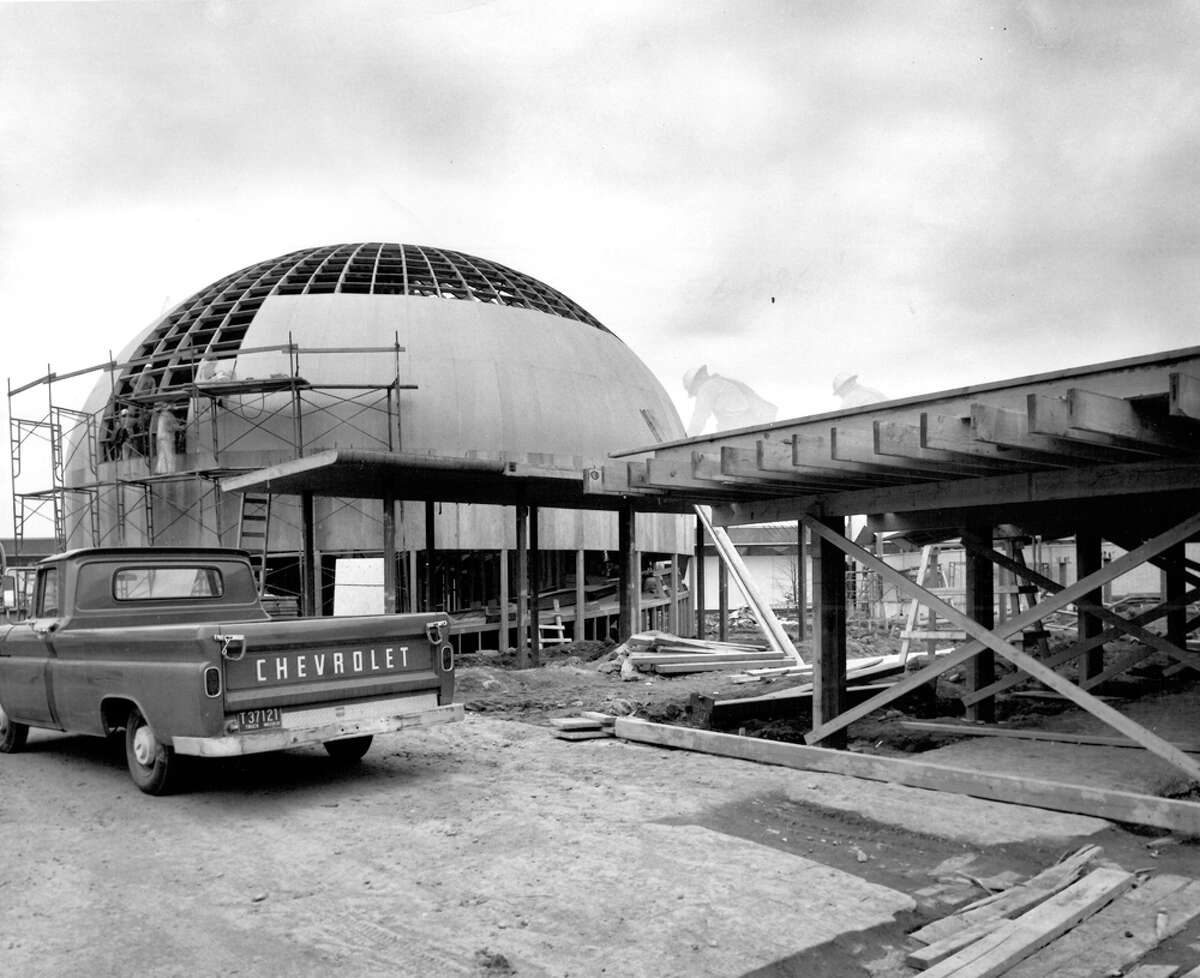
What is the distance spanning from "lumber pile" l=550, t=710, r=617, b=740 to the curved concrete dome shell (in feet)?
41.1

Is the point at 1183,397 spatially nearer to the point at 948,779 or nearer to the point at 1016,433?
the point at 1016,433

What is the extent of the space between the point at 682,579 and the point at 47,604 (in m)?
29.1

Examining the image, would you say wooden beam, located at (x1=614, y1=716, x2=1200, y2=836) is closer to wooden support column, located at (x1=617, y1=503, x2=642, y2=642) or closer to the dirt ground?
the dirt ground

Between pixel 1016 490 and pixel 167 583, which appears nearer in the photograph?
pixel 1016 490

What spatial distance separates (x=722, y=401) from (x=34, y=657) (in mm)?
82209

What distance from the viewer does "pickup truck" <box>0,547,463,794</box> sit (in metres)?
6.98

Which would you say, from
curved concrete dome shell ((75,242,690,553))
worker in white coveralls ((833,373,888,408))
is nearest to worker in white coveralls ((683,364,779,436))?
worker in white coveralls ((833,373,888,408))

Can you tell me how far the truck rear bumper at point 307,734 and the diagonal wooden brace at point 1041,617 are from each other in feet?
12.0

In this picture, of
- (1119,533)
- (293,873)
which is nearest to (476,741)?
(293,873)

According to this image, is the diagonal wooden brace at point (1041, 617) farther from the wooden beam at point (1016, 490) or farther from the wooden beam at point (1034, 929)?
the wooden beam at point (1034, 929)

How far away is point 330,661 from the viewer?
7.61 m

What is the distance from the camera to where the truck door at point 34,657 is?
8609 mm

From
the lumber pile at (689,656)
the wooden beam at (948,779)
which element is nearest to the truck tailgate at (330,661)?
the wooden beam at (948,779)

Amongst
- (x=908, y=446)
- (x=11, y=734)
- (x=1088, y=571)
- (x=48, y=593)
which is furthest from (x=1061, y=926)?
(x=11, y=734)
